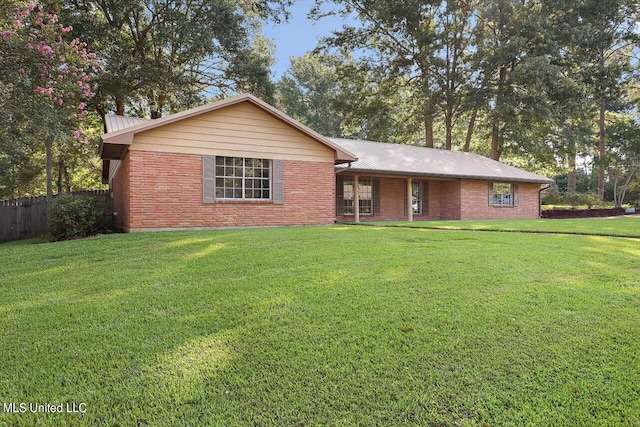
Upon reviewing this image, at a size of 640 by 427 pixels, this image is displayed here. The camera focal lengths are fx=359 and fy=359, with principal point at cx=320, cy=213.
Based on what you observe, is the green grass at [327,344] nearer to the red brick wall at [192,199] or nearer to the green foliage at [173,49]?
the red brick wall at [192,199]

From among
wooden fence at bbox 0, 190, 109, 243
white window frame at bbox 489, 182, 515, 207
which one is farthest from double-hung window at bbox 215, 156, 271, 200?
white window frame at bbox 489, 182, 515, 207

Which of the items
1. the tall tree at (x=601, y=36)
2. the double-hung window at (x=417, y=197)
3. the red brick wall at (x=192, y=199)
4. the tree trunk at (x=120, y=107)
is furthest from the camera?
the tall tree at (x=601, y=36)

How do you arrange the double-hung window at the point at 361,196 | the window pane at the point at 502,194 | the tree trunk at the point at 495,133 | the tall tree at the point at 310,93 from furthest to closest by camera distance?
the tall tree at the point at 310,93, the tree trunk at the point at 495,133, the window pane at the point at 502,194, the double-hung window at the point at 361,196

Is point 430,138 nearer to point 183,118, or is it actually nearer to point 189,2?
point 189,2

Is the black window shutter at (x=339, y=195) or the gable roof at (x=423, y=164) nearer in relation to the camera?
the gable roof at (x=423, y=164)

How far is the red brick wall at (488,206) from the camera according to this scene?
669 inches

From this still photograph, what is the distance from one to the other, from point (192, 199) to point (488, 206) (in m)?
14.1

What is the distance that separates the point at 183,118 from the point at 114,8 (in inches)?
418

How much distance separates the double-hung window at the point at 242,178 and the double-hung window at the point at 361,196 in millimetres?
4908

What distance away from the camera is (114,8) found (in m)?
16.0

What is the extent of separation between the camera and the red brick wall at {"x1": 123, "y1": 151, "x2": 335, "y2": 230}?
9.42 meters

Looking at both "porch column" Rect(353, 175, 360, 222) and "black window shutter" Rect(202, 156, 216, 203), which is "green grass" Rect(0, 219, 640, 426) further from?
"porch column" Rect(353, 175, 360, 222)

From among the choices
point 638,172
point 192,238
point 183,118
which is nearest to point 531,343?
point 192,238

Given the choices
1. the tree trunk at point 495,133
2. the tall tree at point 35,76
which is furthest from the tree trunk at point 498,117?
the tall tree at point 35,76
